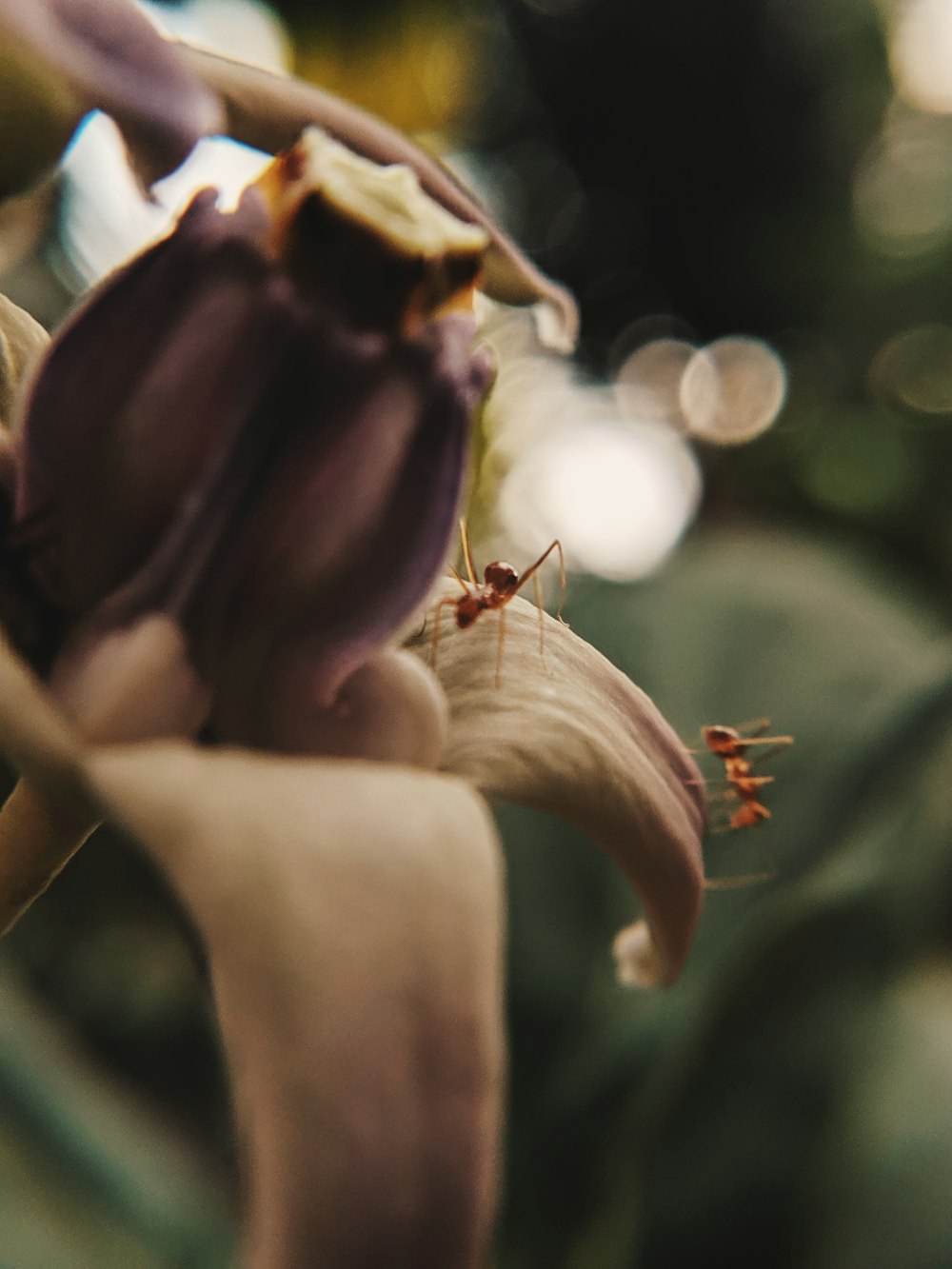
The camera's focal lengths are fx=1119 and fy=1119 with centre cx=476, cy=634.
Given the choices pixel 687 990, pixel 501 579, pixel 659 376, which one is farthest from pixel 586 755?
pixel 659 376

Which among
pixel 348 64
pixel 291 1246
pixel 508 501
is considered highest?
pixel 291 1246

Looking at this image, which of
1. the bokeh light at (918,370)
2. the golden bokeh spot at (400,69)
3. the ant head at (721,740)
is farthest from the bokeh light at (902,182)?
the ant head at (721,740)

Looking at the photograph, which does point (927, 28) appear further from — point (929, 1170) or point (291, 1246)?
point (291, 1246)

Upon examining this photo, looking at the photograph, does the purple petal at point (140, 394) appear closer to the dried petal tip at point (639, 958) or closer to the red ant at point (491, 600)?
the red ant at point (491, 600)

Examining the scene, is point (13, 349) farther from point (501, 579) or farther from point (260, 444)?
point (501, 579)

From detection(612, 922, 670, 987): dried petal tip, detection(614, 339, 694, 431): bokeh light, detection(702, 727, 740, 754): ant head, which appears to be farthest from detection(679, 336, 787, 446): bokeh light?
detection(612, 922, 670, 987): dried petal tip

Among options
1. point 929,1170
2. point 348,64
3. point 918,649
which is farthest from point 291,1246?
point 348,64

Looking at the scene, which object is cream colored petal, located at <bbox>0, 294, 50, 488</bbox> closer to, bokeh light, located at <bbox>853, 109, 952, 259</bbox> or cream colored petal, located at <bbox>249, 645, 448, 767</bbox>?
cream colored petal, located at <bbox>249, 645, 448, 767</bbox>
